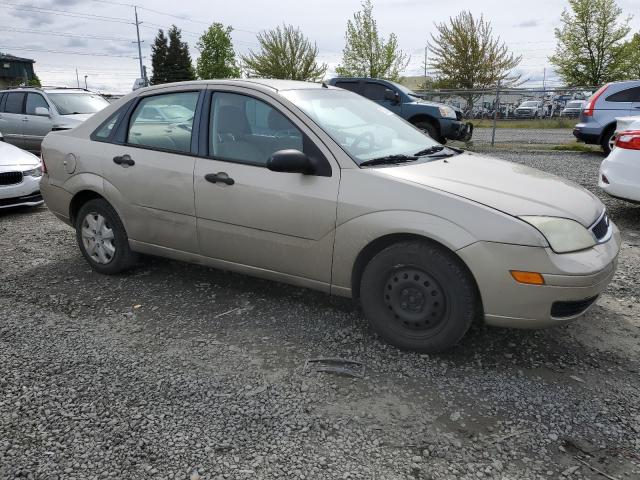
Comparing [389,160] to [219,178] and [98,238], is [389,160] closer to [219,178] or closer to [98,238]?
[219,178]

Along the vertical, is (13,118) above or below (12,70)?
below

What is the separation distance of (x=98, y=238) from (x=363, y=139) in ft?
8.14

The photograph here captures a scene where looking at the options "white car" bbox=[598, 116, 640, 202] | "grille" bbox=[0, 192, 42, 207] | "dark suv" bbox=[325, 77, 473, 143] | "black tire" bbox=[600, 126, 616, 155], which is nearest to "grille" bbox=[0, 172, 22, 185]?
"grille" bbox=[0, 192, 42, 207]

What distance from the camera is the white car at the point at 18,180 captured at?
7.24 m

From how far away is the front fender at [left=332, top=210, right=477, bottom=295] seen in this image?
299 centimetres

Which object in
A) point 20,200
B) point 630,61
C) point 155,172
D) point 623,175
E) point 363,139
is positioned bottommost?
point 20,200

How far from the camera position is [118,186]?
4336mm

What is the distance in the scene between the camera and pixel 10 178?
7320mm

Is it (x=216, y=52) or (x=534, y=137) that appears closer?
(x=534, y=137)

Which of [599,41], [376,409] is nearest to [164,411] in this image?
[376,409]

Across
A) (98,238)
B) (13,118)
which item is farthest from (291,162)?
(13,118)

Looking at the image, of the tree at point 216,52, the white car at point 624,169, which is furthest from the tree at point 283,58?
the white car at point 624,169

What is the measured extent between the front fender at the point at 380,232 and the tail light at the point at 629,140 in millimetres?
3992

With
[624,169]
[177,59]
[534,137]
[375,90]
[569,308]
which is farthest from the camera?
[177,59]
